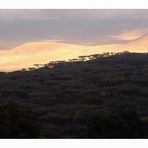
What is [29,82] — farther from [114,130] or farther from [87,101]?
[114,130]

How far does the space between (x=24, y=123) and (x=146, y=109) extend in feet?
85.9

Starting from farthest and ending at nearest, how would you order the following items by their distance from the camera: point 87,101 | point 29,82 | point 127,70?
point 127,70
point 29,82
point 87,101

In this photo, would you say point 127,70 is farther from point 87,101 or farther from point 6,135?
point 6,135

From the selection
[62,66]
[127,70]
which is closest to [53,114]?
[127,70]

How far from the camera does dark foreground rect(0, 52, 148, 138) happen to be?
25.2 meters

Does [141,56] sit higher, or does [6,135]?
[141,56]

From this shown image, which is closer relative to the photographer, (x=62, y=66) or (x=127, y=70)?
(x=127, y=70)

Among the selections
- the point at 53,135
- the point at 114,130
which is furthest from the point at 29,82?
the point at 114,130

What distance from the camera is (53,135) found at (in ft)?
112

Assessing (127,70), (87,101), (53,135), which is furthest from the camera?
(127,70)

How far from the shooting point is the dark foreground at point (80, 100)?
25.2m

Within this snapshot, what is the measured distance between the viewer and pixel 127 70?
94.6 meters

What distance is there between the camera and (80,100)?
64.2 m

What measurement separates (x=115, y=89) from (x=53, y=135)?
34.8m
